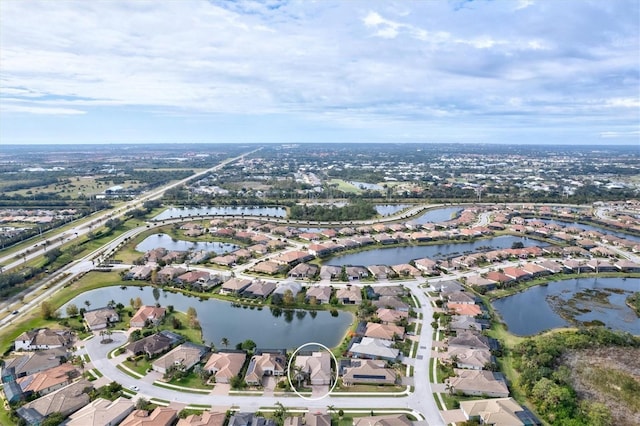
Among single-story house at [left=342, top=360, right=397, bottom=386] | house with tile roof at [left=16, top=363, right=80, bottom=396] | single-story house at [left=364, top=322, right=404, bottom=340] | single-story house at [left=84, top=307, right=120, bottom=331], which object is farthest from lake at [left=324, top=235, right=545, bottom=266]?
house with tile roof at [left=16, top=363, right=80, bottom=396]

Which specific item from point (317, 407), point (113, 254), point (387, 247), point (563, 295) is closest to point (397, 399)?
point (317, 407)

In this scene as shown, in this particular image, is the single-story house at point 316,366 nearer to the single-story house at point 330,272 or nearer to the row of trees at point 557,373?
the row of trees at point 557,373

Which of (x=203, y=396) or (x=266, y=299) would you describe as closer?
(x=203, y=396)

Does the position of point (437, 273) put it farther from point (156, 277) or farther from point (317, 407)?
point (156, 277)

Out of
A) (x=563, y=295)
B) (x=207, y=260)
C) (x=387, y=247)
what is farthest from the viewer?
(x=387, y=247)

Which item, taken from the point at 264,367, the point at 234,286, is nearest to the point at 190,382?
the point at 264,367
